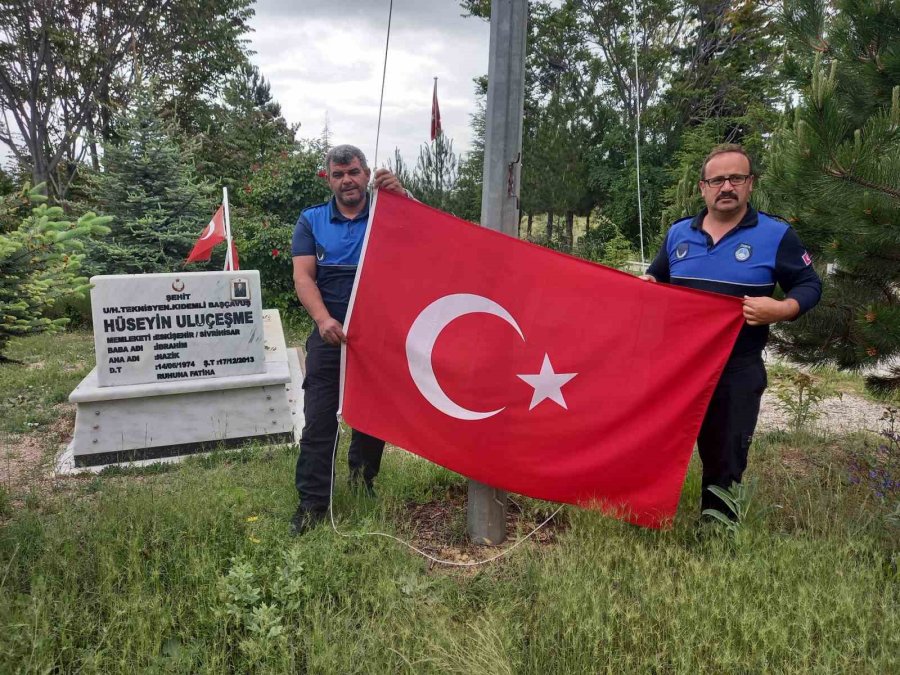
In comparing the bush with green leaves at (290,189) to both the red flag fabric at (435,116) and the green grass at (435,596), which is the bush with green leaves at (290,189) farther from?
the green grass at (435,596)

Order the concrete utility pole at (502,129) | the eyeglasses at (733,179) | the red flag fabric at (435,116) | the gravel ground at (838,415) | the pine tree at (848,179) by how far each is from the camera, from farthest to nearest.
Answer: the gravel ground at (838,415)
the red flag fabric at (435,116)
the pine tree at (848,179)
the concrete utility pole at (502,129)
the eyeglasses at (733,179)

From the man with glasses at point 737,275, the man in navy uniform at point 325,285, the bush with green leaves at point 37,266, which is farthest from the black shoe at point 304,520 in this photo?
the man with glasses at point 737,275

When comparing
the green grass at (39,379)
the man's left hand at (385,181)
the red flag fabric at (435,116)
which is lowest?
the green grass at (39,379)

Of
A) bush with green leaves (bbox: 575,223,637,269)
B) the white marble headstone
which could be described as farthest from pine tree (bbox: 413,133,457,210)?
the white marble headstone

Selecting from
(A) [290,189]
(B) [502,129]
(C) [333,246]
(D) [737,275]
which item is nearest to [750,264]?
(D) [737,275]

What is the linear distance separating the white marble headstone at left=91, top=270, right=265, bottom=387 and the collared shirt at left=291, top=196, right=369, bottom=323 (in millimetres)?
2361

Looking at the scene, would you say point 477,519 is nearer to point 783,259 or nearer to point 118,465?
point 783,259

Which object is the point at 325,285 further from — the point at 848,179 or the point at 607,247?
the point at 607,247

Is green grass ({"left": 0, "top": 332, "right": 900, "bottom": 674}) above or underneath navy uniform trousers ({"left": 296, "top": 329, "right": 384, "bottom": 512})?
underneath

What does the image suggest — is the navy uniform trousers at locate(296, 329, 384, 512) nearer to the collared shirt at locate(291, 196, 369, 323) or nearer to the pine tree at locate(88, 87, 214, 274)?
the collared shirt at locate(291, 196, 369, 323)

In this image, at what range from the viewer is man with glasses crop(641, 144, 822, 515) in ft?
9.57

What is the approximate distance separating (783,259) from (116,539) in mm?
3355

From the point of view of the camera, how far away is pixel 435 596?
2.78 meters

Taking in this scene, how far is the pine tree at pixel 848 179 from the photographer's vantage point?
337 centimetres
